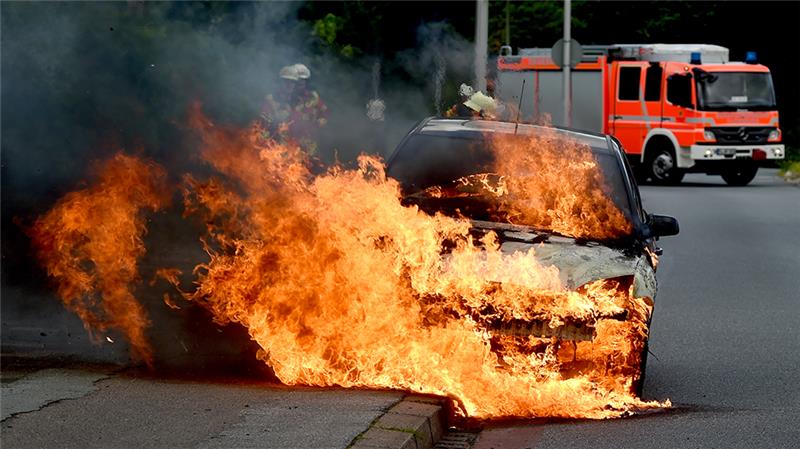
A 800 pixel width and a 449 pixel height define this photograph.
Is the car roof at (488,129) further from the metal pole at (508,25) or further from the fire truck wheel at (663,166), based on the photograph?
the metal pole at (508,25)

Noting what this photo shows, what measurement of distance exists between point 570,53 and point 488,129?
856 inches

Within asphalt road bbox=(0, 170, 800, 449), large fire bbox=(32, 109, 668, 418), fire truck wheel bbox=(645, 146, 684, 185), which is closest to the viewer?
asphalt road bbox=(0, 170, 800, 449)

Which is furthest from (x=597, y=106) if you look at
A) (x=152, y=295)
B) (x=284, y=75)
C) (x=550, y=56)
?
(x=152, y=295)

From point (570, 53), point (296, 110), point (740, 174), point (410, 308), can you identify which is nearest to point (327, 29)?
point (296, 110)

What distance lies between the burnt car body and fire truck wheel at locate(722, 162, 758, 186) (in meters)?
22.1

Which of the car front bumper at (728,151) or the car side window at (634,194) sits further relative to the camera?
the car front bumper at (728,151)

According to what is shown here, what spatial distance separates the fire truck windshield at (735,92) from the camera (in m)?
29.6

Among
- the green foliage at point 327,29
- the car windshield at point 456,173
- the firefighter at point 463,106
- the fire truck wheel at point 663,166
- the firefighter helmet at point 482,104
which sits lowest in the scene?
the fire truck wheel at point 663,166

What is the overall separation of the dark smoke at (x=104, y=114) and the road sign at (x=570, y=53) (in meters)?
17.8

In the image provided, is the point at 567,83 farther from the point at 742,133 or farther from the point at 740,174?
the point at 740,174

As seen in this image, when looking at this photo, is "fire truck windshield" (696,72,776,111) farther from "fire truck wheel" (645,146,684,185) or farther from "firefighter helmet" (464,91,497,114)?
"firefighter helmet" (464,91,497,114)

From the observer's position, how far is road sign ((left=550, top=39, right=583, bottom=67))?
31.0 meters

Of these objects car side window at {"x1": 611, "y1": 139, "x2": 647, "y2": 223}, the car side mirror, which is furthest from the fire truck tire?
car side window at {"x1": 611, "y1": 139, "x2": 647, "y2": 223}

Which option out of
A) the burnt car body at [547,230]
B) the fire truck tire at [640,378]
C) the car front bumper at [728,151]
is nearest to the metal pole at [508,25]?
the car front bumper at [728,151]
